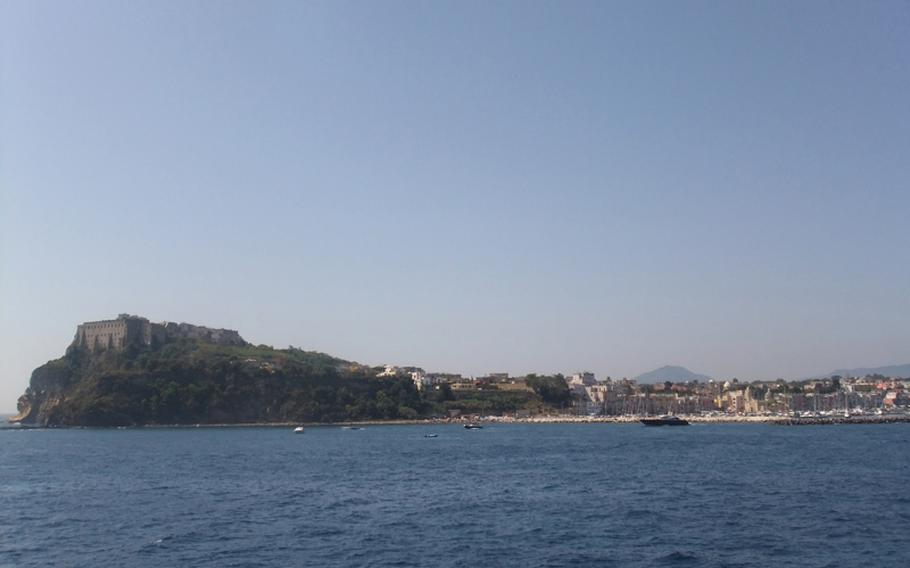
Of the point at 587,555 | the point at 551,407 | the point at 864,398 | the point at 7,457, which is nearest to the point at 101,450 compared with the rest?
the point at 7,457

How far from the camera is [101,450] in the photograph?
83938 mm

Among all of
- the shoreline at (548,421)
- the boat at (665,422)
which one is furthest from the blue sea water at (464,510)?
the shoreline at (548,421)

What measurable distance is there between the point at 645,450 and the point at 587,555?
1949 inches

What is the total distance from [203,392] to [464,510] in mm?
125026

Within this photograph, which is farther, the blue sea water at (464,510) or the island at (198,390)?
the island at (198,390)

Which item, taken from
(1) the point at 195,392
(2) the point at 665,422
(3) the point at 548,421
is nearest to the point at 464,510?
(2) the point at 665,422

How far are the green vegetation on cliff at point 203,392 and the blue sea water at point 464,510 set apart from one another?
83.0m

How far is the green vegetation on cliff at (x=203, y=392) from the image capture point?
148 metres

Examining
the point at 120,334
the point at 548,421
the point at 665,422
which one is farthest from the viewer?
the point at 120,334

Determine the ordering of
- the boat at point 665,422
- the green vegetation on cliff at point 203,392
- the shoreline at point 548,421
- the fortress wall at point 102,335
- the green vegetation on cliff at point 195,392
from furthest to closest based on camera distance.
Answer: the fortress wall at point 102,335 < the green vegetation on cliff at point 203,392 < the green vegetation on cliff at point 195,392 < the shoreline at point 548,421 < the boat at point 665,422

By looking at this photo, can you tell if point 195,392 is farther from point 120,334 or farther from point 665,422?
point 665,422

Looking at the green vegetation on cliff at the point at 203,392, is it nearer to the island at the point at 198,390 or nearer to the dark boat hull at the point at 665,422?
the island at the point at 198,390

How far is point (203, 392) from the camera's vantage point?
15362 centimetres

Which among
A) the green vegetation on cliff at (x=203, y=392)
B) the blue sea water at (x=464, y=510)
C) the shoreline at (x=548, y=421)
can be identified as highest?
the green vegetation on cliff at (x=203, y=392)
